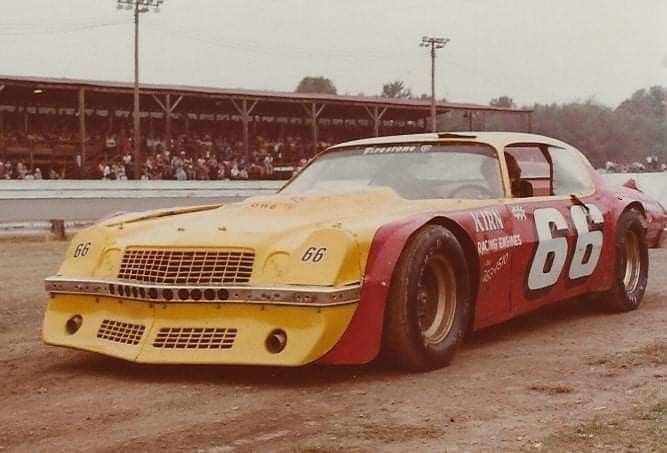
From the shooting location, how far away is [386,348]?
4414 millimetres

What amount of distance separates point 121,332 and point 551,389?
6.45ft

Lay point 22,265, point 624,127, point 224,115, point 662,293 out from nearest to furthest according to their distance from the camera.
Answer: point 662,293 < point 22,265 < point 224,115 < point 624,127

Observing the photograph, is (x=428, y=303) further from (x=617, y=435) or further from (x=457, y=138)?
(x=617, y=435)

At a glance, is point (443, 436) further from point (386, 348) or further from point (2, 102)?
point (2, 102)

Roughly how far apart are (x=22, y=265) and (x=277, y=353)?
6909 millimetres

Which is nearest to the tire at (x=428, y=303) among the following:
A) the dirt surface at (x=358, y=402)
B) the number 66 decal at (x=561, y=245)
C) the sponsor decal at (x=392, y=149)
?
the dirt surface at (x=358, y=402)

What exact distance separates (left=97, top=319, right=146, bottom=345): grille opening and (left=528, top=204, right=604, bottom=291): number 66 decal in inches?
87.5

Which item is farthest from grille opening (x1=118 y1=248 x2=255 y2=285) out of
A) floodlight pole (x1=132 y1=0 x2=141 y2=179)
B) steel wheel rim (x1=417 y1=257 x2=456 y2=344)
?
floodlight pole (x1=132 y1=0 x2=141 y2=179)

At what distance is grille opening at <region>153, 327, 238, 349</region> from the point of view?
4262 mm

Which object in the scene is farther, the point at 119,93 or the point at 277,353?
the point at 119,93

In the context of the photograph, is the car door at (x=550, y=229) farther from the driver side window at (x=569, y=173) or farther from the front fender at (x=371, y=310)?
the front fender at (x=371, y=310)

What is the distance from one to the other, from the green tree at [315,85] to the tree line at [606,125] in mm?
26080

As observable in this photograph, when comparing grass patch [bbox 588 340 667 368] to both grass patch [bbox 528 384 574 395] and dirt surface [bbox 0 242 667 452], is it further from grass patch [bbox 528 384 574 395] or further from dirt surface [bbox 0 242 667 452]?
grass patch [bbox 528 384 574 395]

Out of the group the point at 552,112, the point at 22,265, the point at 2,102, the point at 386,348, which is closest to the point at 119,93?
the point at 2,102
